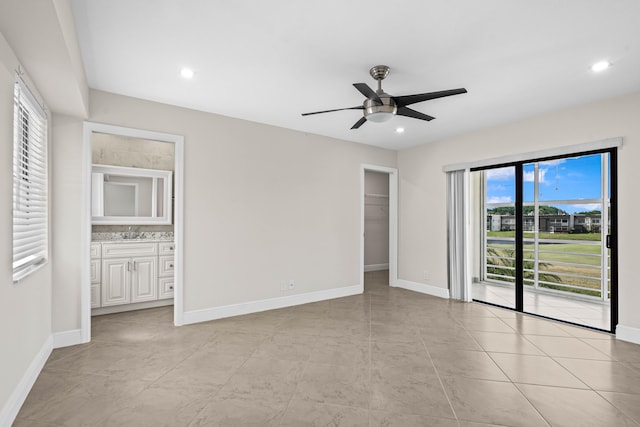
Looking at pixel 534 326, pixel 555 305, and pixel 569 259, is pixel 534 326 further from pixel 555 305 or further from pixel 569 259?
pixel 569 259

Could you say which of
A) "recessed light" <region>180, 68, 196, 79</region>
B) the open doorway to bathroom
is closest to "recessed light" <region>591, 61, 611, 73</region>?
"recessed light" <region>180, 68, 196, 79</region>

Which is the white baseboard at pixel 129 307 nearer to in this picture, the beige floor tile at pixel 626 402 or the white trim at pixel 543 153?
the white trim at pixel 543 153

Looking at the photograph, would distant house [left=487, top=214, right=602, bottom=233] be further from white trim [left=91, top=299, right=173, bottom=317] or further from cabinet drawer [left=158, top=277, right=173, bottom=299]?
white trim [left=91, top=299, right=173, bottom=317]

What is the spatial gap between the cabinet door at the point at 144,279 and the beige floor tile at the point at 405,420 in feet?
11.3

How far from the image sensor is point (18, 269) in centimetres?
207

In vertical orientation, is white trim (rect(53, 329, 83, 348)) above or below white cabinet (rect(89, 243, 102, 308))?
below

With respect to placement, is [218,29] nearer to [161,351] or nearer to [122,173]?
[161,351]

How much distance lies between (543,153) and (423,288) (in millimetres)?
2592

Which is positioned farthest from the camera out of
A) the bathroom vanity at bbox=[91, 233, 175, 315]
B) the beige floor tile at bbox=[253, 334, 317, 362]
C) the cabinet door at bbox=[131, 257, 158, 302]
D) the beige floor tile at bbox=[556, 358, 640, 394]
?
the cabinet door at bbox=[131, 257, 158, 302]

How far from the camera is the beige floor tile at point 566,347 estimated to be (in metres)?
2.86

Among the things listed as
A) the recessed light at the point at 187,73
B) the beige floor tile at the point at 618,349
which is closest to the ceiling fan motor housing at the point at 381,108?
the recessed light at the point at 187,73

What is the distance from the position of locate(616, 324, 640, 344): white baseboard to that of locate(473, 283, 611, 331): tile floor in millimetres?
248

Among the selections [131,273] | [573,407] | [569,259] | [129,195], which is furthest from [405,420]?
[129,195]

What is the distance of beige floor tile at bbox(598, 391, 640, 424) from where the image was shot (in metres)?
2.00
